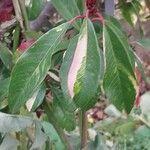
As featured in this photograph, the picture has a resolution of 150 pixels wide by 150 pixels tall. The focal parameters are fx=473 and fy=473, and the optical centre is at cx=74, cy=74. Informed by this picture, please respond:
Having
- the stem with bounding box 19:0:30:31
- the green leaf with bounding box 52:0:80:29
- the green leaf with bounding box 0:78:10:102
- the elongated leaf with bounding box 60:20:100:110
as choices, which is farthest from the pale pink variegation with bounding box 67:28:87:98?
the stem with bounding box 19:0:30:31

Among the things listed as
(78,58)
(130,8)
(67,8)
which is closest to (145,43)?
(130,8)

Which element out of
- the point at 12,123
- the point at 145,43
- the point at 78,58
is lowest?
the point at 145,43

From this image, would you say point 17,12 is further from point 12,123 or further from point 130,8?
point 130,8

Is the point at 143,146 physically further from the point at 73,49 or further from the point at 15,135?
the point at 73,49

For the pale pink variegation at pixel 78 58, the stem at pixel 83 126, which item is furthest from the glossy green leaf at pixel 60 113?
the pale pink variegation at pixel 78 58

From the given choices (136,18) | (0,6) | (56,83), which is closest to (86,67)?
(56,83)

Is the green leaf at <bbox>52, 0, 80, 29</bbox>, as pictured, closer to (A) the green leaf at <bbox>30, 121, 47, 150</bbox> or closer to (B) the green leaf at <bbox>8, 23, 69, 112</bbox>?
(B) the green leaf at <bbox>8, 23, 69, 112</bbox>

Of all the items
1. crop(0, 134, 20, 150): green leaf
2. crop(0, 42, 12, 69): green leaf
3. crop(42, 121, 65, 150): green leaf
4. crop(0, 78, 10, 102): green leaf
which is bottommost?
A: crop(42, 121, 65, 150): green leaf
